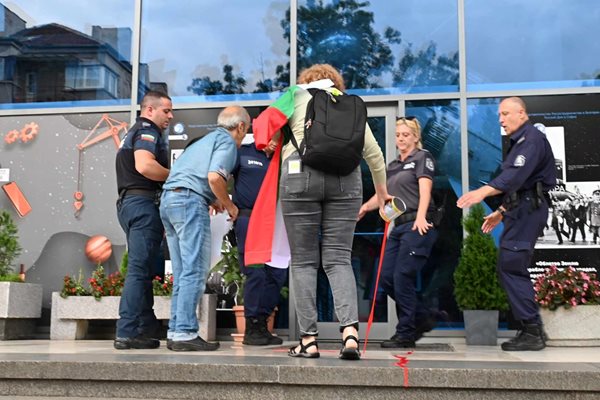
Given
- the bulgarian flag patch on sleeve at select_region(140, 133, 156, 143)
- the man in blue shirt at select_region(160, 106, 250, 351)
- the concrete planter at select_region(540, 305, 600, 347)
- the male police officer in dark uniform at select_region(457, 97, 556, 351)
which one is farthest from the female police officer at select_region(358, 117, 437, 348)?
the bulgarian flag patch on sleeve at select_region(140, 133, 156, 143)

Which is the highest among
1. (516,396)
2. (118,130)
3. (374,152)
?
(118,130)

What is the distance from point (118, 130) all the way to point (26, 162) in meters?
1.03

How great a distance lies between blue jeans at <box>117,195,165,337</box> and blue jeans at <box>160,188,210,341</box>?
311 millimetres

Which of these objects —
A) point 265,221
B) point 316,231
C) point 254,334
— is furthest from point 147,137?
point 254,334

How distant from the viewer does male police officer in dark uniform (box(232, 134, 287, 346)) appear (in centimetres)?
554

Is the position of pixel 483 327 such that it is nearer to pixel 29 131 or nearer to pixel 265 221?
pixel 265 221

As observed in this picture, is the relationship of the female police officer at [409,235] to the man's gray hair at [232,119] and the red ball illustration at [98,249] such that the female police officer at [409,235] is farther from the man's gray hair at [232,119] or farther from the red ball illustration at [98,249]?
the red ball illustration at [98,249]

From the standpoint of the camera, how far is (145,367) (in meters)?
3.46

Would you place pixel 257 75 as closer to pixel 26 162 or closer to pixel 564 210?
pixel 26 162

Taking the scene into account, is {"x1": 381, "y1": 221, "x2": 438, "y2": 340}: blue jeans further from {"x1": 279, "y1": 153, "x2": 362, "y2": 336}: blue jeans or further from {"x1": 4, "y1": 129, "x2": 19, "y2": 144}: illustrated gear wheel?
{"x1": 4, "y1": 129, "x2": 19, "y2": 144}: illustrated gear wheel

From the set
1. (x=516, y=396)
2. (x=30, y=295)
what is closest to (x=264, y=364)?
(x=516, y=396)

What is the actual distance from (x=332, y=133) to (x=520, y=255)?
182 centimetres

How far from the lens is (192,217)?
4.57 m

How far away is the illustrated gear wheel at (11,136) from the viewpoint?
7414 millimetres
